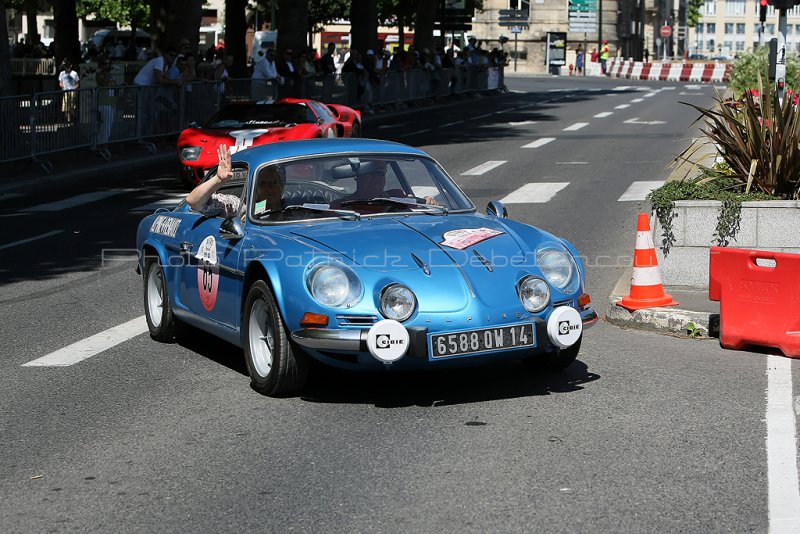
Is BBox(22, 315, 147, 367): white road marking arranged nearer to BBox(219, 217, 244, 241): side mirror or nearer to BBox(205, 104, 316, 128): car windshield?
BBox(219, 217, 244, 241): side mirror

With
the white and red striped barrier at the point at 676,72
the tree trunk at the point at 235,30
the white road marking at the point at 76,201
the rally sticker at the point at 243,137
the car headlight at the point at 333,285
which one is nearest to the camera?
the car headlight at the point at 333,285

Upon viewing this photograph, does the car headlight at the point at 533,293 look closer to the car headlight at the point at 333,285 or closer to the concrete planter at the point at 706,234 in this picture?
the car headlight at the point at 333,285

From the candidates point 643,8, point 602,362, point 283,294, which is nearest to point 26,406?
point 283,294

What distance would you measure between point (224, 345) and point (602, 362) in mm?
2540

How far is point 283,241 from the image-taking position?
7555 millimetres

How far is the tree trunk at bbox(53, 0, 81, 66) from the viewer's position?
4438 cm

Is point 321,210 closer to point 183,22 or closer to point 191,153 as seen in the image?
point 191,153

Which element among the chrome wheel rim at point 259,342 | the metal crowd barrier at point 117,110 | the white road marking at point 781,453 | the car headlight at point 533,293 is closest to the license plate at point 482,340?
the car headlight at point 533,293

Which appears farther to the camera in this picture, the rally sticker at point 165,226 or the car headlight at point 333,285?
the rally sticker at point 165,226

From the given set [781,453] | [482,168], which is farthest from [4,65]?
[781,453]

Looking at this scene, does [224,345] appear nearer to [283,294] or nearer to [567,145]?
[283,294]

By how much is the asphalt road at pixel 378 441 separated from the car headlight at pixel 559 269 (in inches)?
23.6

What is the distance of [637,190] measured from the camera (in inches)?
770

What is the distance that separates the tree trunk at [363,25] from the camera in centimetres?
4472
